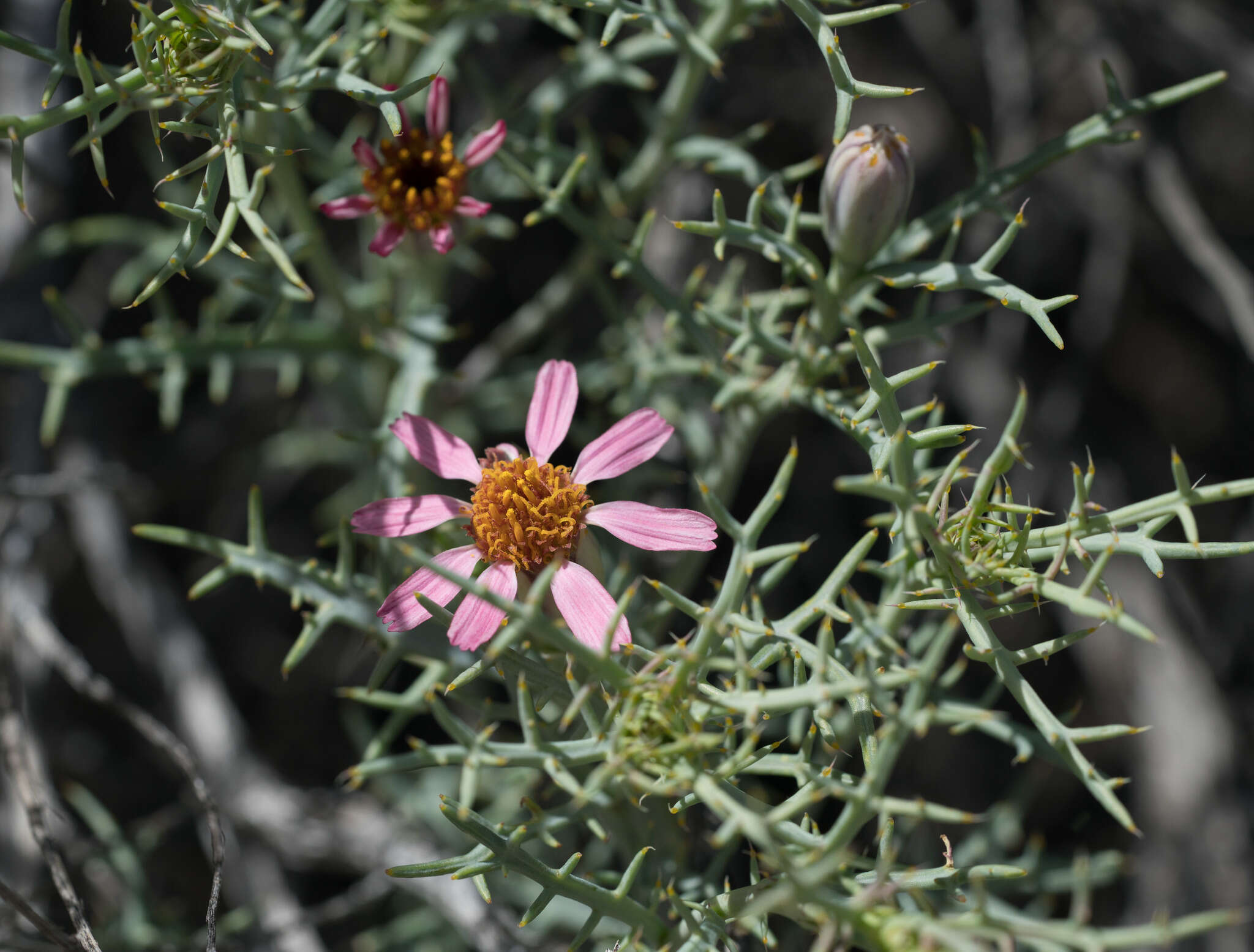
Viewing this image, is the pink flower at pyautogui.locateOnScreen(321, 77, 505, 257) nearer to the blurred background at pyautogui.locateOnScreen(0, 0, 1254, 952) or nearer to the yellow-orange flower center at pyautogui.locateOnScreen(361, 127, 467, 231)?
the yellow-orange flower center at pyautogui.locateOnScreen(361, 127, 467, 231)

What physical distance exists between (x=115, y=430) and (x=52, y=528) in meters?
0.36

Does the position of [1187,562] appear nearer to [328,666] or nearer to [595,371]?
[595,371]

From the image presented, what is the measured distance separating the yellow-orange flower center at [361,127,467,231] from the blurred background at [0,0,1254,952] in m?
0.42

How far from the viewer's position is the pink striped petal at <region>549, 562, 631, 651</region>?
118cm

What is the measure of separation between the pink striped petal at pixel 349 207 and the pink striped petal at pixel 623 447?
53 cm

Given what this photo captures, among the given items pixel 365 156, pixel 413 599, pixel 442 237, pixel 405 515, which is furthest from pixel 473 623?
pixel 365 156

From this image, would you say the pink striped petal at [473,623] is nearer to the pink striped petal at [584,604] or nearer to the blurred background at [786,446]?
the pink striped petal at [584,604]

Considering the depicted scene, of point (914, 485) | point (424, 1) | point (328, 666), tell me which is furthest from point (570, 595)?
point (328, 666)

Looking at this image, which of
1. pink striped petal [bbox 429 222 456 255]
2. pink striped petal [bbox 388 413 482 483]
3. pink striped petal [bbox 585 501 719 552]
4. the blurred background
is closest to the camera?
pink striped petal [bbox 585 501 719 552]

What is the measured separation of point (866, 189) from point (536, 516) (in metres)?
0.65

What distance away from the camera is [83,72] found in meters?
1.09

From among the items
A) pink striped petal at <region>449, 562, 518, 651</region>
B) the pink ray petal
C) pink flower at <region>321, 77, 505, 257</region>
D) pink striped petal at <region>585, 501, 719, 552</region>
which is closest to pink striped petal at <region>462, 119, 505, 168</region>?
pink flower at <region>321, 77, 505, 257</region>

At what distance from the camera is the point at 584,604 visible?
122 centimetres

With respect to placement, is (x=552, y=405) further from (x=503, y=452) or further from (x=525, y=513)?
(x=525, y=513)
